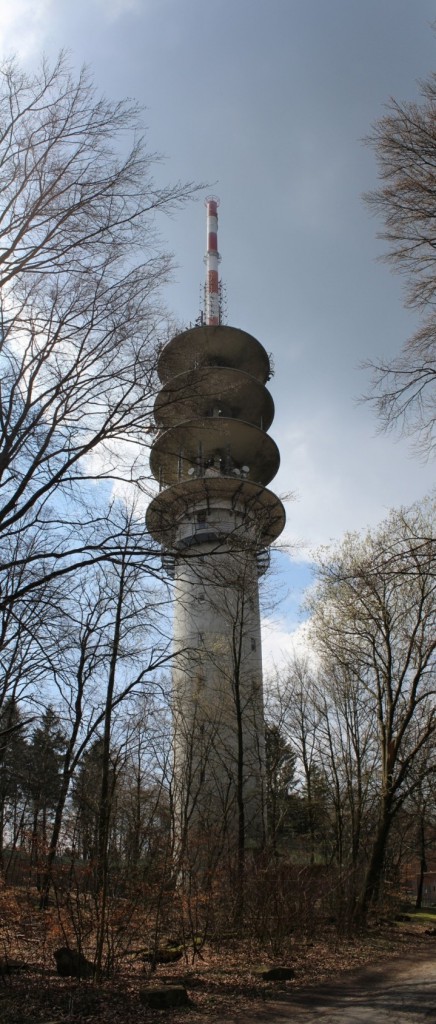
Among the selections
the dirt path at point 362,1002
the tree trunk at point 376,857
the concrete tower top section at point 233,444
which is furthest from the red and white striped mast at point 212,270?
the dirt path at point 362,1002

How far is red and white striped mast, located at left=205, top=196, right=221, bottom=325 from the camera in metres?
31.7

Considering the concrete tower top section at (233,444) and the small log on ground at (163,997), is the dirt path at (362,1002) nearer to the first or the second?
the small log on ground at (163,997)

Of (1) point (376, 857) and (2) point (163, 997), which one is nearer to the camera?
(2) point (163, 997)

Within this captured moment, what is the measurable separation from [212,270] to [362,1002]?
30.1 metres

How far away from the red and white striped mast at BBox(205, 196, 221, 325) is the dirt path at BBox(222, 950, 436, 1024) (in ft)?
86.5

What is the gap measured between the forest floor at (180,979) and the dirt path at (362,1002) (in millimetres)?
244

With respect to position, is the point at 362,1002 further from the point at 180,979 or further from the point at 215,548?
the point at 215,548

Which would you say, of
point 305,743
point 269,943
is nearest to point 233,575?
point 269,943

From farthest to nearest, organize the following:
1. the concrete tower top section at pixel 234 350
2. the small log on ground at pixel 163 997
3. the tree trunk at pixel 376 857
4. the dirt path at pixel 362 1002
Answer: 1. the concrete tower top section at pixel 234 350
2. the tree trunk at pixel 376 857
3. the small log on ground at pixel 163 997
4. the dirt path at pixel 362 1002

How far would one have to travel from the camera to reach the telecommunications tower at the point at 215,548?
28.4ft

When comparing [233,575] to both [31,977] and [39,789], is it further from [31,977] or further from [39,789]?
[39,789]

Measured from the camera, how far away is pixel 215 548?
8.25 metres

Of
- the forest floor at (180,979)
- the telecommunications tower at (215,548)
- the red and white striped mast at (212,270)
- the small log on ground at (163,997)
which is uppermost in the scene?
the red and white striped mast at (212,270)

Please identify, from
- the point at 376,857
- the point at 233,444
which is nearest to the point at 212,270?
the point at 233,444
